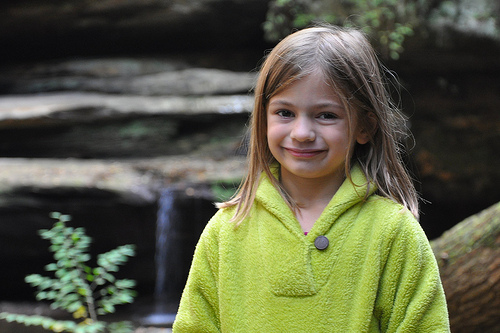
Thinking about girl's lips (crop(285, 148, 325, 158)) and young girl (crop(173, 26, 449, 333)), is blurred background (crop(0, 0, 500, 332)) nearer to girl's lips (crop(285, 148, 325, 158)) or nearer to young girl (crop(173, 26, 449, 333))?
young girl (crop(173, 26, 449, 333))

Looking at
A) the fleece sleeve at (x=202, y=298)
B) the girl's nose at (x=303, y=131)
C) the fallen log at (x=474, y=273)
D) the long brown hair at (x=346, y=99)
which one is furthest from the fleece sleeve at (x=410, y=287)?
the fallen log at (x=474, y=273)

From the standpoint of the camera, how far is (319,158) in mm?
1570

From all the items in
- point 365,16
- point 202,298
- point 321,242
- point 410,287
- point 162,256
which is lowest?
point 162,256

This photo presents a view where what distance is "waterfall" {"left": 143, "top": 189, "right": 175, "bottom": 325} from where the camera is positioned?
5.15m

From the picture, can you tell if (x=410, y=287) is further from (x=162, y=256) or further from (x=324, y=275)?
(x=162, y=256)

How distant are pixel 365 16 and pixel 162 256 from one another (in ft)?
10.6

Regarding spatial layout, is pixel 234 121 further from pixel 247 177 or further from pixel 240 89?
pixel 247 177

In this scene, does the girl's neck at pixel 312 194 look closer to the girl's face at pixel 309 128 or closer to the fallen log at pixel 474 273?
the girl's face at pixel 309 128

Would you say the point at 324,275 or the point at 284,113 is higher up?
the point at 284,113

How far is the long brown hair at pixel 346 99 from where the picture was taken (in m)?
1.55

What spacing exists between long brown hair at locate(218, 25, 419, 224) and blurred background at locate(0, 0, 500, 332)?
3031 millimetres

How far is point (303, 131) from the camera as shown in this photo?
1514 mm

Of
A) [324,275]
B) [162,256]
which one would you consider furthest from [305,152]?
[162,256]

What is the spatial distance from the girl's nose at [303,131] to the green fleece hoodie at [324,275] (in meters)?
0.23
